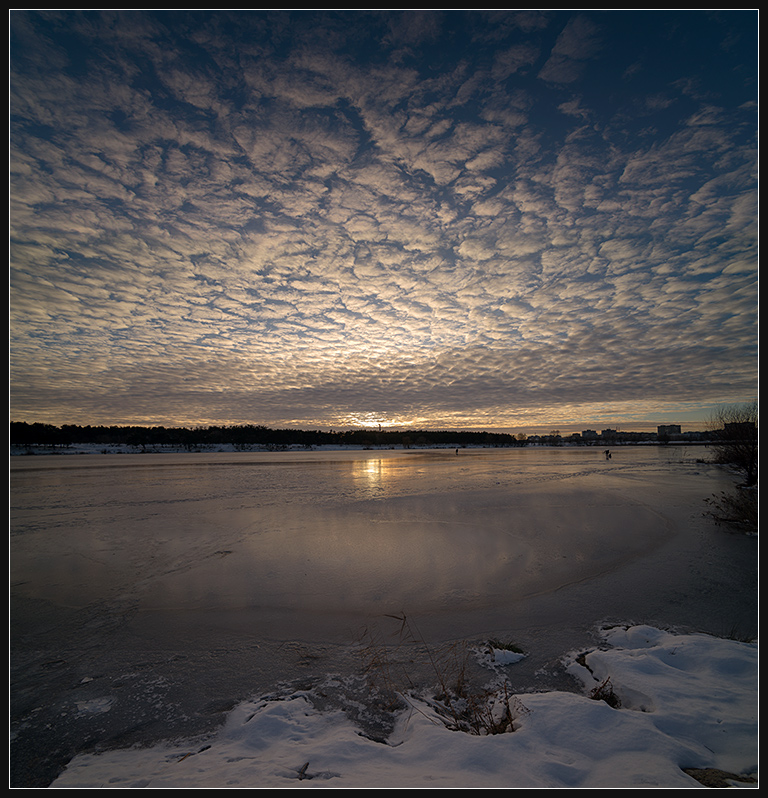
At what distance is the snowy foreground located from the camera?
2840mm

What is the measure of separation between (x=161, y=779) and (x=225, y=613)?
3.57 metres

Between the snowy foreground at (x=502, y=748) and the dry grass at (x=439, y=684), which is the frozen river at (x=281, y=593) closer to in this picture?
the dry grass at (x=439, y=684)

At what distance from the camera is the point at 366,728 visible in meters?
3.60

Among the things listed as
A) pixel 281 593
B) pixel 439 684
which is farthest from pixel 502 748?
pixel 281 593

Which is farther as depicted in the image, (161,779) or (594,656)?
(594,656)

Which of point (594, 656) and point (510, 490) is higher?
point (594, 656)

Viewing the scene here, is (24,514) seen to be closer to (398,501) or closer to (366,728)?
(398,501)

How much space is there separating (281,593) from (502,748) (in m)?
5.11

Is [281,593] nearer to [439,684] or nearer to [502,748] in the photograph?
[439,684]

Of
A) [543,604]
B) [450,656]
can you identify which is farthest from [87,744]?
[543,604]

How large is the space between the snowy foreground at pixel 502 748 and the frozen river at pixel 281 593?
19.4 inches

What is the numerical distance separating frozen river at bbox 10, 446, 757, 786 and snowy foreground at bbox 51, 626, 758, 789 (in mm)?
492

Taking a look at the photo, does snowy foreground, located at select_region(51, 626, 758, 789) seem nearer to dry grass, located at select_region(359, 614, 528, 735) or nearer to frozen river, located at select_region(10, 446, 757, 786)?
dry grass, located at select_region(359, 614, 528, 735)

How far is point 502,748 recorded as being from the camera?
3.08 meters
